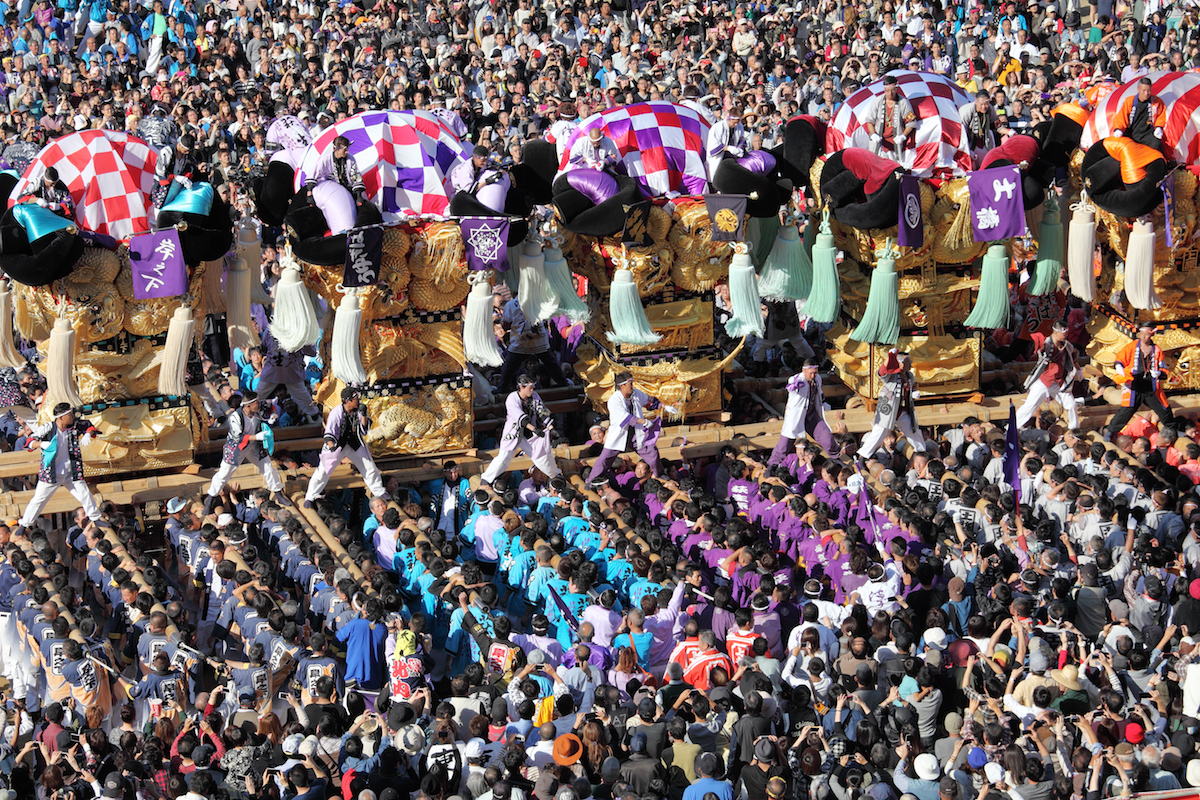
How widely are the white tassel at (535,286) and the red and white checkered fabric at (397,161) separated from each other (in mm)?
776

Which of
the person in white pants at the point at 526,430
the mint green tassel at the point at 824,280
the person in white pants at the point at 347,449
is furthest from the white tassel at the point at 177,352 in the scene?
the mint green tassel at the point at 824,280

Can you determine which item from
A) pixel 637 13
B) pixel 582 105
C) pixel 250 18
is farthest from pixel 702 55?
pixel 250 18

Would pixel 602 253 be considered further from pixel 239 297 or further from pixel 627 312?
pixel 239 297

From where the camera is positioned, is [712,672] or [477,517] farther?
[477,517]

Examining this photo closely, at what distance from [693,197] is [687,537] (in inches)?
134

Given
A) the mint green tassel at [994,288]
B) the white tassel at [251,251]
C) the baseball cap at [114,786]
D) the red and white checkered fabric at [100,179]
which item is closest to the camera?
the baseball cap at [114,786]

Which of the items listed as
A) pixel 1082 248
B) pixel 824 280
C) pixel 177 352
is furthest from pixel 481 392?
pixel 1082 248

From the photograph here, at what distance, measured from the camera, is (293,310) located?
44.3 ft

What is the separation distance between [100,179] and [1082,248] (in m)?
8.30

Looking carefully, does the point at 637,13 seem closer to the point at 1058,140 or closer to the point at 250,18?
the point at 250,18

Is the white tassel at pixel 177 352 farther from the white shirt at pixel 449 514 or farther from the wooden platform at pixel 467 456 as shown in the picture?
the white shirt at pixel 449 514

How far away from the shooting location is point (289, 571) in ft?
40.2

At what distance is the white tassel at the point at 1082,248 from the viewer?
574 inches

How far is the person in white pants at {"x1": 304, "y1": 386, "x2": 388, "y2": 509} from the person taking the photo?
43.5 ft
